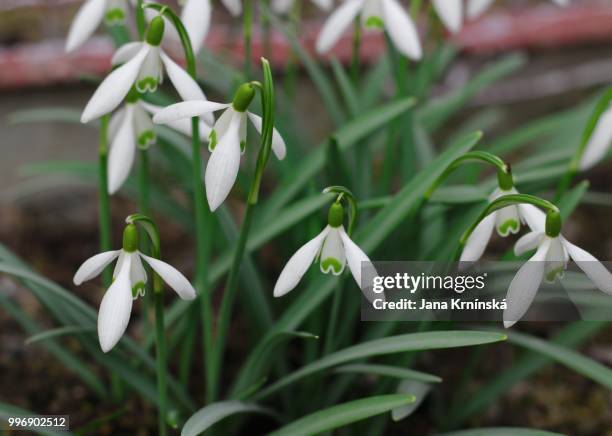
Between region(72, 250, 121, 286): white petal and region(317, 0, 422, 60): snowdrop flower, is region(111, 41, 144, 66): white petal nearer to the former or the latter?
region(72, 250, 121, 286): white petal

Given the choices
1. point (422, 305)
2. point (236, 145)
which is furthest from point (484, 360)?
point (236, 145)

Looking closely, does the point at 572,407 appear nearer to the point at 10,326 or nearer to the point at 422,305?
the point at 422,305

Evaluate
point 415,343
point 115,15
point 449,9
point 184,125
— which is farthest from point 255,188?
point 449,9

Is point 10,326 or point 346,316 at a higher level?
point 10,326

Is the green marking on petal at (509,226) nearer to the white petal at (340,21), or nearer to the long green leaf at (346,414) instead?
the long green leaf at (346,414)

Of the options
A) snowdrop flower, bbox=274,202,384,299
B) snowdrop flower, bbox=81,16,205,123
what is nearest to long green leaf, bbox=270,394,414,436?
snowdrop flower, bbox=274,202,384,299

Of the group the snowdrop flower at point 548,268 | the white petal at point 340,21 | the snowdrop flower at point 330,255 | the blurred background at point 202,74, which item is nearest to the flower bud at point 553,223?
the snowdrop flower at point 548,268

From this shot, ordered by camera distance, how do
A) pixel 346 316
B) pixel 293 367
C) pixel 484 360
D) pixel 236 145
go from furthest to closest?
pixel 484 360
pixel 293 367
pixel 346 316
pixel 236 145

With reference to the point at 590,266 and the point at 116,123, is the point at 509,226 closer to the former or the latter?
the point at 590,266
